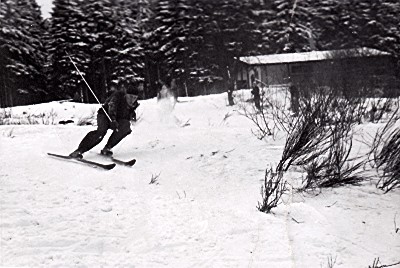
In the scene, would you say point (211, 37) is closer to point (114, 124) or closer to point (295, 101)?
point (295, 101)

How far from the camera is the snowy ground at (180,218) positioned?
3.23 meters

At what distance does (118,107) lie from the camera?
671cm

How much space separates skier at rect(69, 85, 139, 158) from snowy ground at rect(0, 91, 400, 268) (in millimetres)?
330

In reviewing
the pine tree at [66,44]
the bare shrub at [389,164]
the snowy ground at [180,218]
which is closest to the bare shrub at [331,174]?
the snowy ground at [180,218]

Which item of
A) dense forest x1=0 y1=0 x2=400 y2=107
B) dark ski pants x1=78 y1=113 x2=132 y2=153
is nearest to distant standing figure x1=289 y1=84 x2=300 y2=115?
dark ski pants x1=78 y1=113 x2=132 y2=153

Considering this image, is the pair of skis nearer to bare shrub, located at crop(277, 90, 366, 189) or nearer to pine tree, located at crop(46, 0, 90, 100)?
bare shrub, located at crop(277, 90, 366, 189)

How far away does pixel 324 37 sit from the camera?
3078cm

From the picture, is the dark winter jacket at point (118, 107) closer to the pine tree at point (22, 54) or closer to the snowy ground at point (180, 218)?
the snowy ground at point (180, 218)

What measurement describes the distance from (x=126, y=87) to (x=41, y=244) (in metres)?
4.12

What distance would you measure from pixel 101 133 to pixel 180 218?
297 centimetres

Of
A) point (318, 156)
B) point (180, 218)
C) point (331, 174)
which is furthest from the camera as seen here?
point (318, 156)

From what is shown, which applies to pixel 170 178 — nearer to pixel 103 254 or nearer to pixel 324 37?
pixel 103 254

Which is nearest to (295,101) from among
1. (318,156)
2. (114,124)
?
(318,156)

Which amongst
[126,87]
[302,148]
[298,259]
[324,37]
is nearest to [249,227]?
[298,259]
